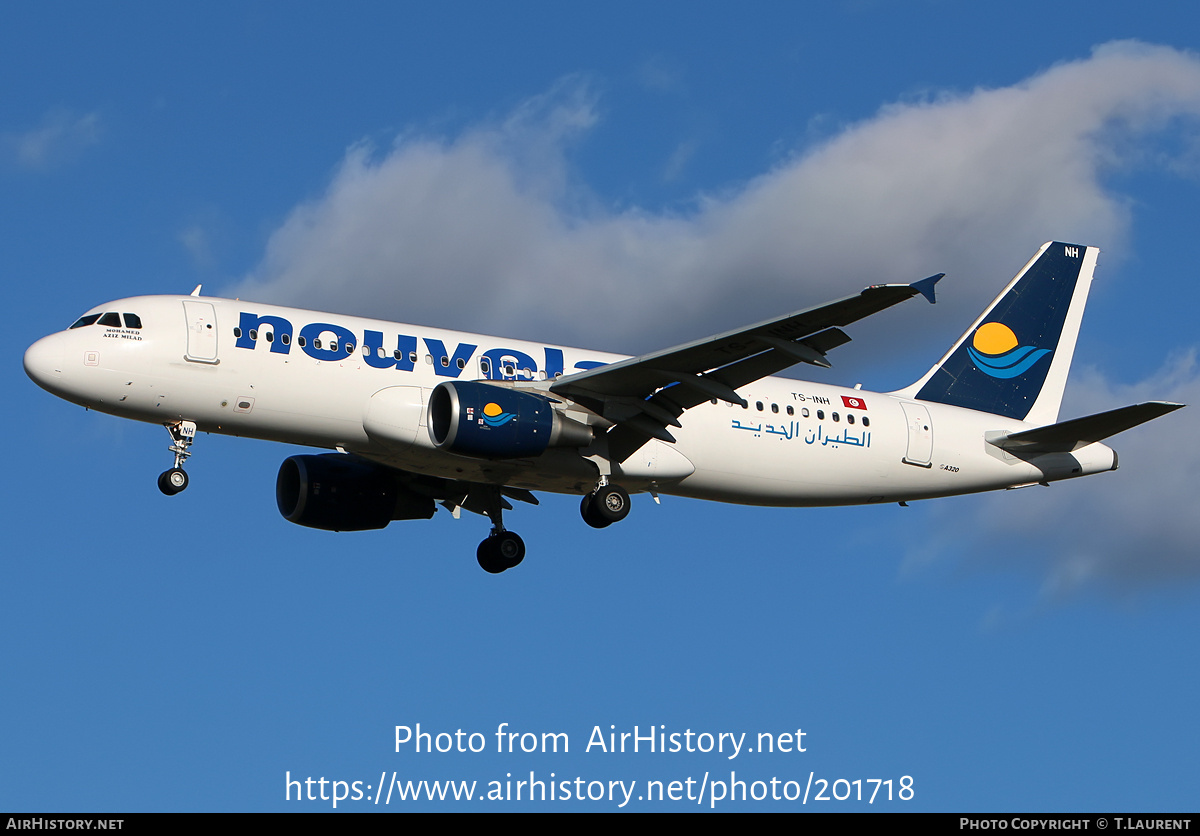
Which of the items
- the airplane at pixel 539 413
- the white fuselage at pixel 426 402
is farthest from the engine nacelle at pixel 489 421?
the white fuselage at pixel 426 402

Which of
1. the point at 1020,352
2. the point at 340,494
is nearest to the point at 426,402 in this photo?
the point at 340,494

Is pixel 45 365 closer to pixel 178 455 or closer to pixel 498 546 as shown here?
pixel 178 455

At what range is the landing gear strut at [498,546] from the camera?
1494 inches

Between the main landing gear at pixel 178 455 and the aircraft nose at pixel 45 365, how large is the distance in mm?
2408

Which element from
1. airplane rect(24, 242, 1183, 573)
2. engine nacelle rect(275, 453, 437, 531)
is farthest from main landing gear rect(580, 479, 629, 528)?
engine nacelle rect(275, 453, 437, 531)

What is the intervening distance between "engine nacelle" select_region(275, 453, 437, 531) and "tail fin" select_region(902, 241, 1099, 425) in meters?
13.5

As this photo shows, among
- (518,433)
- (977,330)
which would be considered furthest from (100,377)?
(977,330)

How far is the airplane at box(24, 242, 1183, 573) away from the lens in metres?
31.5

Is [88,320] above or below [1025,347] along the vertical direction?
below

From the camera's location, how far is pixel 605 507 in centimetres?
3441

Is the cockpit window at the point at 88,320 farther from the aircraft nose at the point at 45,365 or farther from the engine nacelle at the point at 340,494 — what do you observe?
the engine nacelle at the point at 340,494

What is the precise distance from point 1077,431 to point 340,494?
17779 mm

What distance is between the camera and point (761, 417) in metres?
36.0

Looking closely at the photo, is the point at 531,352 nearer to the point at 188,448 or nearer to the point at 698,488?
the point at 698,488
